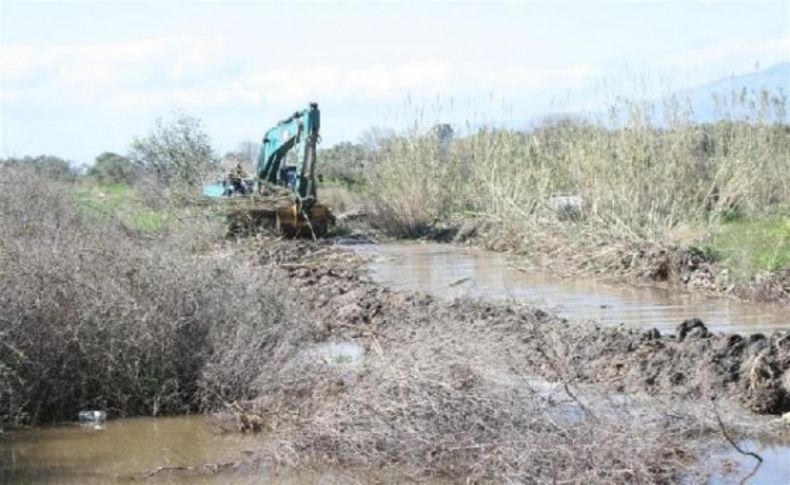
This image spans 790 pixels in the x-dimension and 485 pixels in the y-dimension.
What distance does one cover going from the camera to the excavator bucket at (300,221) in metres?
24.6

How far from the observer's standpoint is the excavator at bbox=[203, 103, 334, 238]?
79.8ft

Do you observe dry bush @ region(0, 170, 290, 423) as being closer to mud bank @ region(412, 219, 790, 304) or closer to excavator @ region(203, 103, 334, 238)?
mud bank @ region(412, 219, 790, 304)

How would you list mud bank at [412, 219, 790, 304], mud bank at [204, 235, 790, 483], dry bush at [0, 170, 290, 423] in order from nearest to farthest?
1. mud bank at [204, 235, 790, 483]
2. dry bush at [0, 170, 290, 423]
3. mud bank at [412, 219, 790, 304]

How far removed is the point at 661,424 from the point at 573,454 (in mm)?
845

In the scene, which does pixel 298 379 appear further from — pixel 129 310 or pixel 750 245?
pixel 750 245

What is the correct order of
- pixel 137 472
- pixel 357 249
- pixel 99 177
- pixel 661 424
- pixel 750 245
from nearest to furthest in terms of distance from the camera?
pixel 661 424
pixel 137 472
pixel 750 245
pixel 357 249
pixel 99 177

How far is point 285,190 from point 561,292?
8.59 metres

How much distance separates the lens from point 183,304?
10.7 metres

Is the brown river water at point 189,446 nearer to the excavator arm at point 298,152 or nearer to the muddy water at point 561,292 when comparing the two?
the muddy water at point 561,292

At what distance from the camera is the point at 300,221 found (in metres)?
24.8

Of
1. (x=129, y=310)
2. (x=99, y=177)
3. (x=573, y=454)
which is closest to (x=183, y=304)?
(x=129, y=310)

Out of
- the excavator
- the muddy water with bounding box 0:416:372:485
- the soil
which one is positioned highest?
the excavator

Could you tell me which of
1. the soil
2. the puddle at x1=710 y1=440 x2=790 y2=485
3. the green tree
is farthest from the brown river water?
the green tree

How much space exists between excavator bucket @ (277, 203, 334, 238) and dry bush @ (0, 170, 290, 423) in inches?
530
